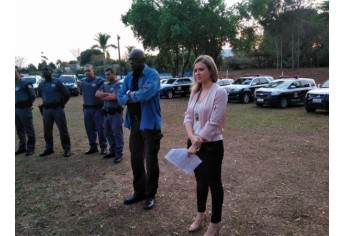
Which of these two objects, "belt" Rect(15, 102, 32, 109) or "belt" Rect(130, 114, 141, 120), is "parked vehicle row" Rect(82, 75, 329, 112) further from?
"belt" Rect(130, 114, 141, 120)

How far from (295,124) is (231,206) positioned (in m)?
7.12

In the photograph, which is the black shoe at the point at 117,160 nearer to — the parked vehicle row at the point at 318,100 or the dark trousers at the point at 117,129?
the dark trousers at the point at 117,129

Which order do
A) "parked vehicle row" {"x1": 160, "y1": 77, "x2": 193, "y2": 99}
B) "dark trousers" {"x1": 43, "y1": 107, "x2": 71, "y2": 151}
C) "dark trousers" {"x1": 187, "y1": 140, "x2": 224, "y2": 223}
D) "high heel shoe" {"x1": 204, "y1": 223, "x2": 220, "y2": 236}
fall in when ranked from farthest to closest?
"parked vehicle row" {"x1": 160, "y1": 77, "x2": 193, "y2": 99}, "dark trousers" {"x1": 43, "y1": 107, "x2": 71, "y2": 151}, "high heel shoe" {"x1": 204, "y1": 223, "x2": 220, "y2": 236}, "dark trousers" {"x1": 187, "y1": 140, "x2": 224, "y2": 223}

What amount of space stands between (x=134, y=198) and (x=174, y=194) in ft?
1.93

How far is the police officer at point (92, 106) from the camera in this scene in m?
6.55

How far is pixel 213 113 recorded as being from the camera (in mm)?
2941

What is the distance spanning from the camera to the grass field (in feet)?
11.7

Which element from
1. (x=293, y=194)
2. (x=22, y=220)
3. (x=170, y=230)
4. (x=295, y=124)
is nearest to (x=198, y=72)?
(x=170, y=230)

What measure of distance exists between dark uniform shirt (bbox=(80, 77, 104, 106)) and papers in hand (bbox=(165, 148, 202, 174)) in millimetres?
3777

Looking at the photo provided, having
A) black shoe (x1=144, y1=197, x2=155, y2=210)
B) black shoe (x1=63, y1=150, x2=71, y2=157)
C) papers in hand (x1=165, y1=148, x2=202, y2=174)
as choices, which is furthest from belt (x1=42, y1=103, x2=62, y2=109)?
papers in hand (x1=165, y1=148, x2=202, y2=174)

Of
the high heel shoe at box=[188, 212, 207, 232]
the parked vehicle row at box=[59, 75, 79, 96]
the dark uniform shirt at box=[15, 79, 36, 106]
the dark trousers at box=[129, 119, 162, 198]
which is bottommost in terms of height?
the high heel shoe at box=[188, 212, 207, 232]

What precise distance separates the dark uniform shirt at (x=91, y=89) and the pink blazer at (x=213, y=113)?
13.1ft

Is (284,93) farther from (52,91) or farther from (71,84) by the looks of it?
(71,84)

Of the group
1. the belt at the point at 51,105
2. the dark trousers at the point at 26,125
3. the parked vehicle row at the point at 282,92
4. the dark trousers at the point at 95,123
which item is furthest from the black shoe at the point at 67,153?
the parked vehicle row at the point at 282,92
